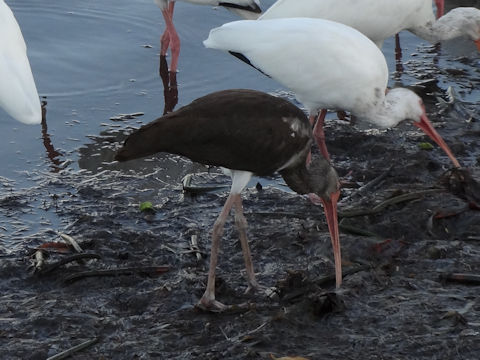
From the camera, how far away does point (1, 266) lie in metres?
4.80

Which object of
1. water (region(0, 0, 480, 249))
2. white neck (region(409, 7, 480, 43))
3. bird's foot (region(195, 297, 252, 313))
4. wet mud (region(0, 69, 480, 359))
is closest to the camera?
wet mud (region(0, 69, 480, 359))

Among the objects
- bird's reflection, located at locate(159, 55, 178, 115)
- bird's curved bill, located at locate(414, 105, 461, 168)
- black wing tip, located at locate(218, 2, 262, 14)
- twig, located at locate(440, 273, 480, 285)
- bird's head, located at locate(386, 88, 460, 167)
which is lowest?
bird's reflection, located at locate(159, 55, 178, 115)

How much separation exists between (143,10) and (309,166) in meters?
4.68

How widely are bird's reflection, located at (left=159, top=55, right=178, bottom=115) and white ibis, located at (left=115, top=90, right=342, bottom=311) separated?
108 inches

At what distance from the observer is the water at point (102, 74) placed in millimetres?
6336

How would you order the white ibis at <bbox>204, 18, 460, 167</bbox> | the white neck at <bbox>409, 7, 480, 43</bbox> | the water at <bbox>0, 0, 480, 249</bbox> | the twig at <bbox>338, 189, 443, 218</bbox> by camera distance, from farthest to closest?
the white neck at <bbox>409, 7, 480, 43</bbox> → the water at <bbox>0, 0, 480, 249</bbox> → the white ibis at <bbox>204, 18, 460, 167</bbox> → the twig at <bbox>338, 189, 443, 218</bbox>

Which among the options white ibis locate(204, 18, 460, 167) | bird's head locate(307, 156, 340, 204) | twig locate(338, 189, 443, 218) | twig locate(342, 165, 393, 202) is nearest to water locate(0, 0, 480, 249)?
white ibis locate(204, 18, 460, 167)

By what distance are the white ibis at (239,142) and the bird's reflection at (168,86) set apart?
2.74 meters

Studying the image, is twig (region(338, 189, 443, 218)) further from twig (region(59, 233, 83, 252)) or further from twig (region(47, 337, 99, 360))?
twig (region(47, 337, 99, 360))

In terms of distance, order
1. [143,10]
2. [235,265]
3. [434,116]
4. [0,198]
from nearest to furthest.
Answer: [235,265], [0,198], [434,116], [143,10]

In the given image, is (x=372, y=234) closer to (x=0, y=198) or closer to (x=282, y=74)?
(x=282, y=74)

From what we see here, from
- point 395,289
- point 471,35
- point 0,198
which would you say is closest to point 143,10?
point 471,35

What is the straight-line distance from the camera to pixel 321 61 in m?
5.60

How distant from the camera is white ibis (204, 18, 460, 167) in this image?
5594mm
